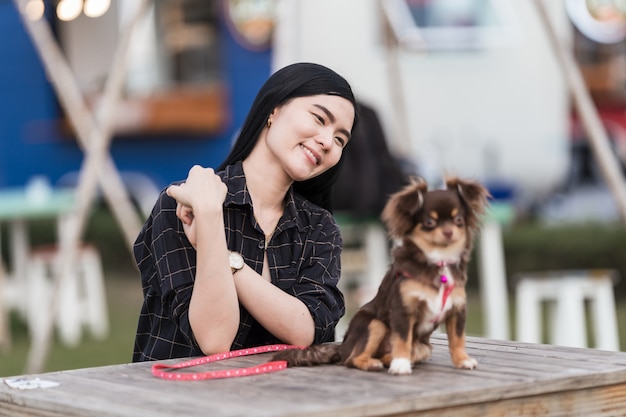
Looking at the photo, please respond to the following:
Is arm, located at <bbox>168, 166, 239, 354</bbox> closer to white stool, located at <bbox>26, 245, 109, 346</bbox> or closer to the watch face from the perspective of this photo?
the watch face

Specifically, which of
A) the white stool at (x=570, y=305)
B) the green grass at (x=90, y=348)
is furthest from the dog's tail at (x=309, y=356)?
the green grass at (x=90, y=348)

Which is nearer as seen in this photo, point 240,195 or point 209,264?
point 209,264

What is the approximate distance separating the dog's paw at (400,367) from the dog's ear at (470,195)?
0.32 meters

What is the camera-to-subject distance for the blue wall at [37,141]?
14000mm

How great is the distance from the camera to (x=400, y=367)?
2.40 meters

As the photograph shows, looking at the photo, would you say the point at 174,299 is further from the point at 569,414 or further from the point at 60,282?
the point at 60,282

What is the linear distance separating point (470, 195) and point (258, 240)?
0.62m

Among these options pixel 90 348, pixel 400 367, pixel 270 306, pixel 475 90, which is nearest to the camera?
pixel 400 367

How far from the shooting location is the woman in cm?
270

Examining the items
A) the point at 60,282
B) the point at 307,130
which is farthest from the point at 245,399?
the point at 60,282

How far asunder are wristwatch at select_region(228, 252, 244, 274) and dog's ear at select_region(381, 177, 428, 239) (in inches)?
17.0

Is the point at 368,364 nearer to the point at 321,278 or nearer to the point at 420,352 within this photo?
the point at 420,352

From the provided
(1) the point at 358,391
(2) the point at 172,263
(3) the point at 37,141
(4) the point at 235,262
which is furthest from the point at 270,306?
(3) the point at 37,141

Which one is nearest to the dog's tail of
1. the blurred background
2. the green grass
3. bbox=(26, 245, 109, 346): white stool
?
the green grass
